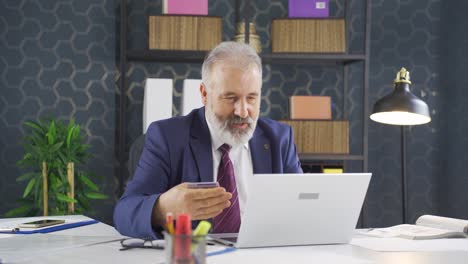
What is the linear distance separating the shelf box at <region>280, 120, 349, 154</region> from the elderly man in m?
1.31

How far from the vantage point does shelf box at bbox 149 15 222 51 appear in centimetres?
346

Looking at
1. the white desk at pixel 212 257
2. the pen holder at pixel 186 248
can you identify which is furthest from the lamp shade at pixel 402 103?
the pen holder at pixel 186 248

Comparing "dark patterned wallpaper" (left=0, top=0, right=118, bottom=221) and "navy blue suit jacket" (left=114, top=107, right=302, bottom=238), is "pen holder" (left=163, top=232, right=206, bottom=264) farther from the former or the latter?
"dark patterned wallpaper" (left=0, top=0, right=118, bottom=221)

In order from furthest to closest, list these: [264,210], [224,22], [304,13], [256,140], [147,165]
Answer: [224,22]
[304,13]
[256,140]
[147,165]
[264,210]

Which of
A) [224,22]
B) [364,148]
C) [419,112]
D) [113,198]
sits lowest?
[113,198]

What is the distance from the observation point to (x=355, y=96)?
12.9 feet

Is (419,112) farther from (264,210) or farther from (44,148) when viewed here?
(44,148)

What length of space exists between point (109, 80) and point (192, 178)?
1886mm

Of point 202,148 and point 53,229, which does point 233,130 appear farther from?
point 53,229

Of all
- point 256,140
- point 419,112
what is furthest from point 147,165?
point 419,112

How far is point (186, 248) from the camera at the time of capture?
0.94 meters

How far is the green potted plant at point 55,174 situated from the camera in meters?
3.34

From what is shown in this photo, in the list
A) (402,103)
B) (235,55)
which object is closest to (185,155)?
(235,55)

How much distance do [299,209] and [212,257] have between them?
0.26 metres
